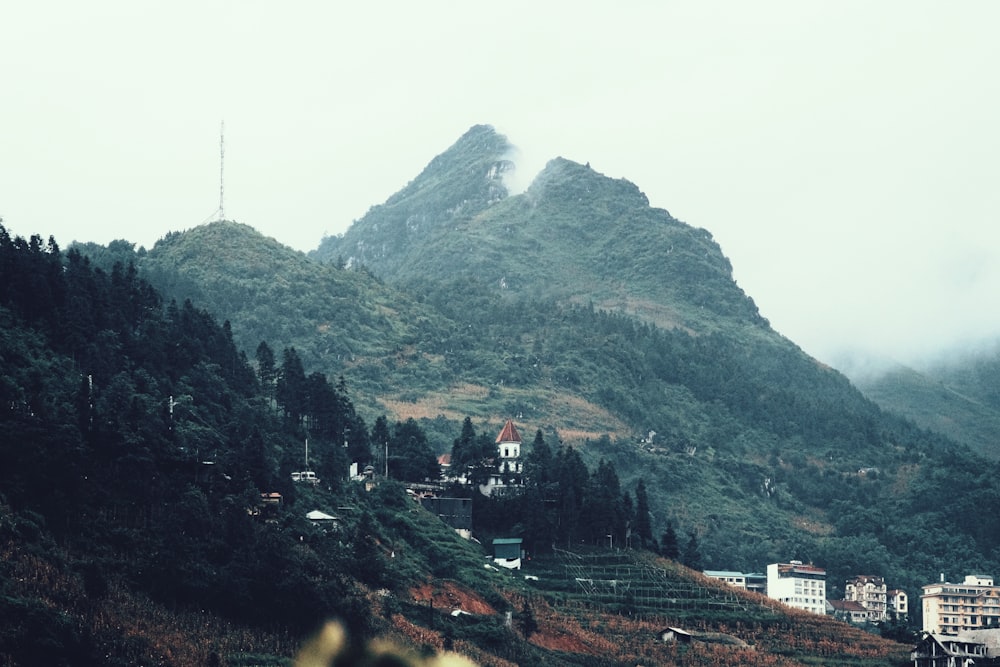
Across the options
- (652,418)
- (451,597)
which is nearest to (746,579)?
(652,418)

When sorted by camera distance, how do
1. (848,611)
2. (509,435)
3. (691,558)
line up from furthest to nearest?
(848,611)
(509,435)
(691,558)

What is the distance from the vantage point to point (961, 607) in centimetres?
13462

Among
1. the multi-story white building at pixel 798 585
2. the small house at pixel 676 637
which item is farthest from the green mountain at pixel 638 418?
the small house at pixel 676 637

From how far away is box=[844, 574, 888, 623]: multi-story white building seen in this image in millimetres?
146625

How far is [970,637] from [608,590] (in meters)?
21.4

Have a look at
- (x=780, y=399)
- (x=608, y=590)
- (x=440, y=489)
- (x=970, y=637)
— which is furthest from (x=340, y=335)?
(x=970, y=637)

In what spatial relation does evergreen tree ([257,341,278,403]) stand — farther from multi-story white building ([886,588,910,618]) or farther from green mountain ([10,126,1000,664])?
multi-story white building ([886,588,910,618])

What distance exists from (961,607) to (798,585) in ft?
40.9

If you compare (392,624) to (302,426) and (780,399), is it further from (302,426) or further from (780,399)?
(780,399)

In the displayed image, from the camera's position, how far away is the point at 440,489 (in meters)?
120

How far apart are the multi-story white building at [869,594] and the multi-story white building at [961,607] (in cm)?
960

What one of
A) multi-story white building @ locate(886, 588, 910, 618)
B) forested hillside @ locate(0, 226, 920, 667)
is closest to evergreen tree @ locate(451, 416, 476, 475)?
forested hillside @ locate(0, 226, 920, 667)

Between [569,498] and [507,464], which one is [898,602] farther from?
[569,498]

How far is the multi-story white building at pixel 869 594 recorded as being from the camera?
146625mm
